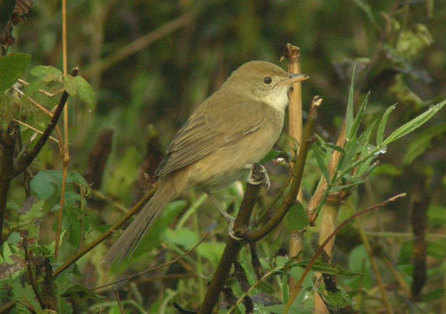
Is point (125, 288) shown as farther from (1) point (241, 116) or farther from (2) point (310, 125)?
(2) point (310, 125)

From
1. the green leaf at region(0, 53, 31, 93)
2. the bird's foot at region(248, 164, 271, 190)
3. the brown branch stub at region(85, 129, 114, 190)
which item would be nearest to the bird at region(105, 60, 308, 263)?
the brown branch stub at region(85, 129, 114, 190)

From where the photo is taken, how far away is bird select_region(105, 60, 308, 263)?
3.42 meters

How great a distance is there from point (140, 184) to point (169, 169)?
180 mm

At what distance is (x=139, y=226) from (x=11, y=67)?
898 mm

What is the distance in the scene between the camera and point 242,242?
7.67 feet

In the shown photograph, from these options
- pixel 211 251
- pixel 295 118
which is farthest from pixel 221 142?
pixel 295 118

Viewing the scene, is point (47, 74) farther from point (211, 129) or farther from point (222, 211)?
point (211, 129)

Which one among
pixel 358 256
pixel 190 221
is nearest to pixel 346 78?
pixel 358 256

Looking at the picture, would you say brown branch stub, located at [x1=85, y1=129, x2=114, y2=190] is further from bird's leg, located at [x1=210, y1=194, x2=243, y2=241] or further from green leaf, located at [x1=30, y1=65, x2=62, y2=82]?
green leaf, located at [x1=30, y1=65, x2=62, y2=82]

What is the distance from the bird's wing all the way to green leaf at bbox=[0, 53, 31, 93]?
1.19 metres

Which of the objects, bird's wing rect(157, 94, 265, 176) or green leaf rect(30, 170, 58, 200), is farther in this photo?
bird's wing rect(157, 94, 265, 176)

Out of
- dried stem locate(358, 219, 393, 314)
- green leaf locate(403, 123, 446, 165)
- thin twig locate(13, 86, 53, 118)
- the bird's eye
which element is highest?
the bird's eye

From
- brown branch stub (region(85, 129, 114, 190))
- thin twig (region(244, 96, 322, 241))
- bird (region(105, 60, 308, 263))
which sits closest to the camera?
thin twig (region(244, 96, 322, 241))

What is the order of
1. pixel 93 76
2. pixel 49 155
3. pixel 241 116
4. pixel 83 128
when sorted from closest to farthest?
1. pixel 49 155
2. pixel 241 116
3. pixel 83 128
4. pixel 93 76
